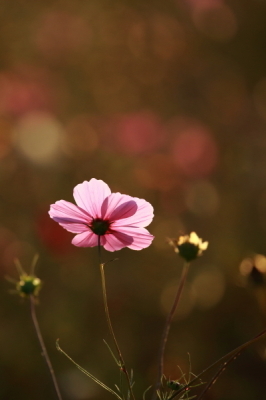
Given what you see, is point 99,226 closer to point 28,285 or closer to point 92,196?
point 92,196

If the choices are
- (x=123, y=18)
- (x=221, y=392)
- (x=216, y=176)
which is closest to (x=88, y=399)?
(x=221, y=392)

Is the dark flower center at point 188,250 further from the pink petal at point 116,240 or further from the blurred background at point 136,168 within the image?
the blurred background at point 136,168

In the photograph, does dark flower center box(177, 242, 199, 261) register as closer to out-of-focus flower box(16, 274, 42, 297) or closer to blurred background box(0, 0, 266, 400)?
out-of-focus flower box(16, 274, 42, 297)

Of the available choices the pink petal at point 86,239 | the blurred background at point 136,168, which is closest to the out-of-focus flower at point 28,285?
the pink petal at point 86,239

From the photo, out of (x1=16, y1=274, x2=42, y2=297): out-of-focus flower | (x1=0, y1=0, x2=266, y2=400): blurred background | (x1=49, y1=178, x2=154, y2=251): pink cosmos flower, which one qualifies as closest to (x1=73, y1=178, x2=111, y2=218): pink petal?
(x1=49, y1=178, x2=154, y2=251): pink cosmos flower

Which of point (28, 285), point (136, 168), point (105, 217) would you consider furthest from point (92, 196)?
point (136, 168)

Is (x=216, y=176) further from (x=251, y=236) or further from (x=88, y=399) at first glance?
(x=88, y=399)
